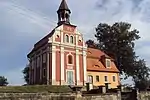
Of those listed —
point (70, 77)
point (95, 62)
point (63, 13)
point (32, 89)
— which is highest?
point (63, 13)

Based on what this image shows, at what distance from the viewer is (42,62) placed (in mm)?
40969

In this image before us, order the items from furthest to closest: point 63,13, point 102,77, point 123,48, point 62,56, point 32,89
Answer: point 123,48, point 102,77, point 63,13, point 62,56, point 32,89

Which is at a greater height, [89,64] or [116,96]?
[89,64]

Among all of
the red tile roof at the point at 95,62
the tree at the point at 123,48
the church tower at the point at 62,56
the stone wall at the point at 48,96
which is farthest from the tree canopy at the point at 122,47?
the stone wall at the point at 48,96

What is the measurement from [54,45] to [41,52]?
134 inches

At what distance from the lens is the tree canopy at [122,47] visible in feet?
182

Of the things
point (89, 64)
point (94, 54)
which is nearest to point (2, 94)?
point (89, 64)

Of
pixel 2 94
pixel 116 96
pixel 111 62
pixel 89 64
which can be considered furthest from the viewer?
pixel 111 62

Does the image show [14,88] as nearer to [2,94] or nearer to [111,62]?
[2,94]

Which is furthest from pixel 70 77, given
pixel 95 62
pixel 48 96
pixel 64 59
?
pixel 48 96

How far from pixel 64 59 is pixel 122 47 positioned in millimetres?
19703

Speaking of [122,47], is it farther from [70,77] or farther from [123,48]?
[70,77]

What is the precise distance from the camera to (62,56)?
3997 centimetres

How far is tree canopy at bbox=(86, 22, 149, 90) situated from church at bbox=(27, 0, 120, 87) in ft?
32.8
